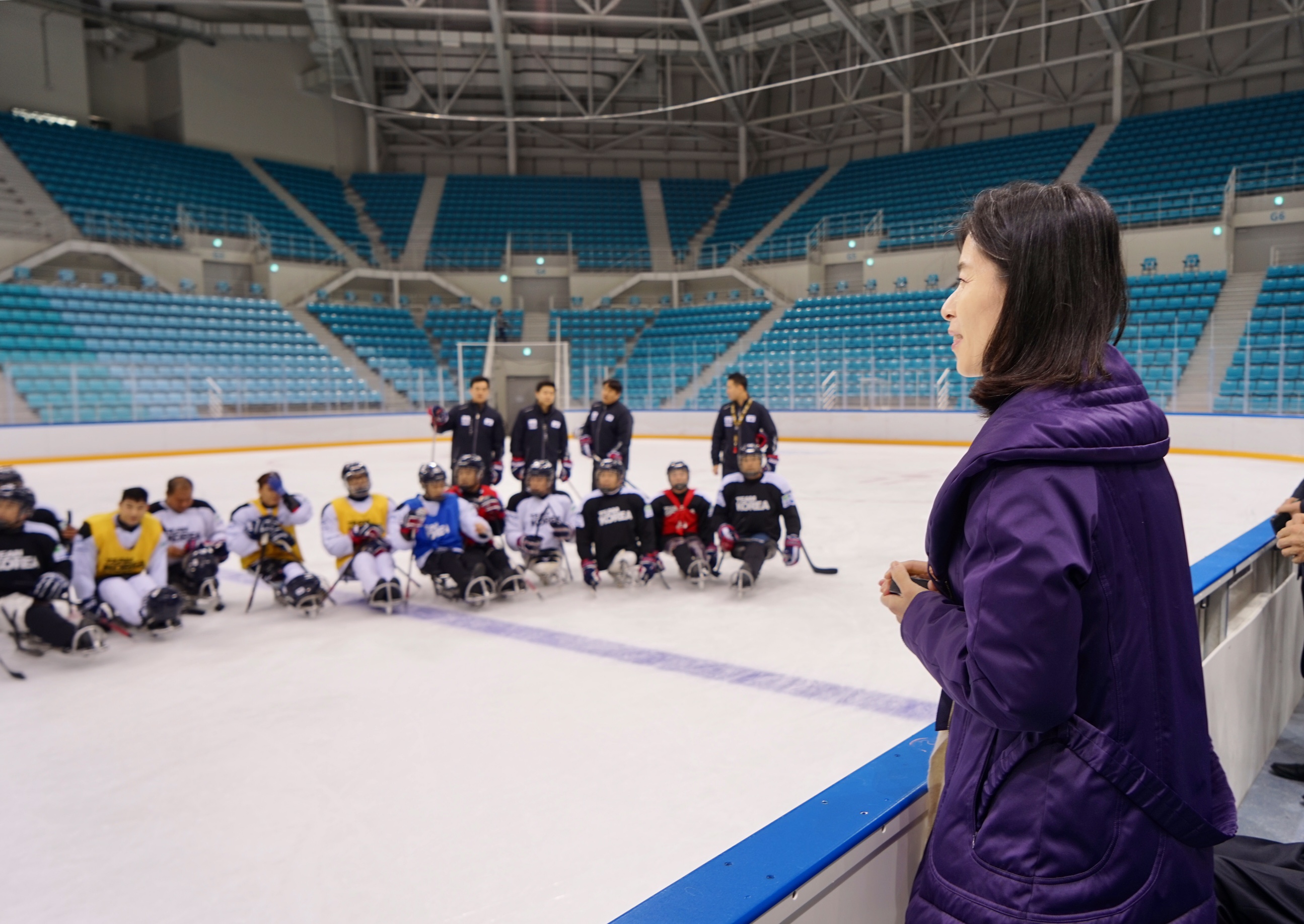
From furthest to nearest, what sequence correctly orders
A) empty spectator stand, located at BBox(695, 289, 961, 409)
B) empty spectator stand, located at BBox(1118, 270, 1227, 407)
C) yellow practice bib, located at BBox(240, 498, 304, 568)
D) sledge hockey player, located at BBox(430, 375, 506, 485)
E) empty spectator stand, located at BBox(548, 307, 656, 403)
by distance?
empty spectator stand, located at BBox(548, 307, 656, 403) < empty spectator stand, located at BBox(695, 289, 961, 409) < empty spectator stand, located at BBox(1118, 270, 1227, 407) < sledge hockey player, located at BBox(430, 375, 506, 485) < yellow practice bib, located at BBox(240, 498, 304, 568)

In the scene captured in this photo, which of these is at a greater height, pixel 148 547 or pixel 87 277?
pixel 87 277

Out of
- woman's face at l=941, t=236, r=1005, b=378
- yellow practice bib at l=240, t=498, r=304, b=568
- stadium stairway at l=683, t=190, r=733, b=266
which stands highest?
stadium stairway at l=683, t=190, r=733, b=266

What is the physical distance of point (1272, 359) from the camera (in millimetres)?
14602

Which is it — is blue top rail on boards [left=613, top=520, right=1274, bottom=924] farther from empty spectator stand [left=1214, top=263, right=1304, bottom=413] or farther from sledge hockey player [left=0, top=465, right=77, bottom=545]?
empty spectator stand [left=1214, top=263, right=1304, bottom=413]

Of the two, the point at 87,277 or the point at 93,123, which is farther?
the point at 93,123

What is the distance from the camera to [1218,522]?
24.4 feet

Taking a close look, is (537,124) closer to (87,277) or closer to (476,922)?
(87,277)

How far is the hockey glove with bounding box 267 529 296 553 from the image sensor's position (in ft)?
18.5

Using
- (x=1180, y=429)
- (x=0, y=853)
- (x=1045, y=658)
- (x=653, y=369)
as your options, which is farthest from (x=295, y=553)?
(x=653, y=369)

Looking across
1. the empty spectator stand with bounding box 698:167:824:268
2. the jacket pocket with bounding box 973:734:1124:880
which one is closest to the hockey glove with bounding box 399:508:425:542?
the jacket pocket with bounding box 973:734:1124:880

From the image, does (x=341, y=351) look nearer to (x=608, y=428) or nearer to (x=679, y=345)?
(x=679, y=345)

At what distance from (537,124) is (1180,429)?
2165 cm

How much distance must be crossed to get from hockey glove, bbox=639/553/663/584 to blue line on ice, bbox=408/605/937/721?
1.00m

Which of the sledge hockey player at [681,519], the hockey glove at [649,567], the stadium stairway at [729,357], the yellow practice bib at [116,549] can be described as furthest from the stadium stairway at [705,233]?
the yellow practice bib at [116,549]
